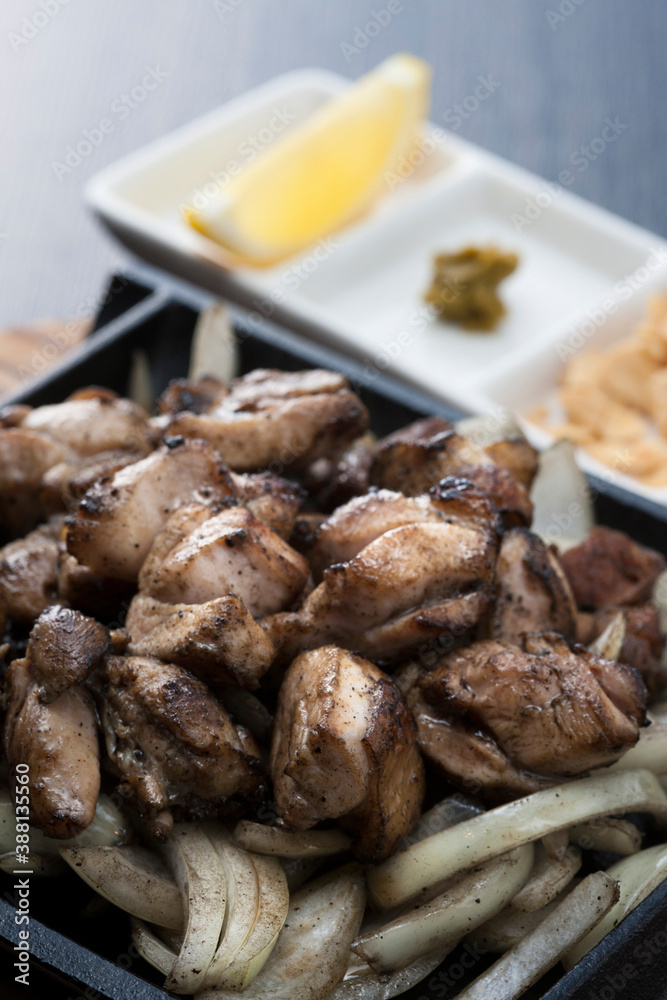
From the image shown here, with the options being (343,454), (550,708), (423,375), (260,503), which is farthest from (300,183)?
(550,708)

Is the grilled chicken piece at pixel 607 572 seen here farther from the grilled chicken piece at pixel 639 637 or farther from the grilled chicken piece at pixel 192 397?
the grilled chicken piece at pixel 192 397

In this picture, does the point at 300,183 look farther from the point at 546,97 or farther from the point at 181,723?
the point at 181,723

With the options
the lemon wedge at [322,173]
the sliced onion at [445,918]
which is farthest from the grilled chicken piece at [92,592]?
the lemon wedge at [322,173]

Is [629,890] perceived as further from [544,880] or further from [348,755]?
[348,755]

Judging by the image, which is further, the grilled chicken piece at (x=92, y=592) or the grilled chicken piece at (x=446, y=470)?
the grilled chicken piece at (x=446, y=470)

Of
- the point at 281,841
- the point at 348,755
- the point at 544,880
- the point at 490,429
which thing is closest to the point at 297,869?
the point at 281,841

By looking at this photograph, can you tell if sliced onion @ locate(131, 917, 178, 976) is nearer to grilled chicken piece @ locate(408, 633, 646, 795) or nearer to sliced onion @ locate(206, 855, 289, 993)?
sliced onion @ locate(206, 855, 289, 993)
